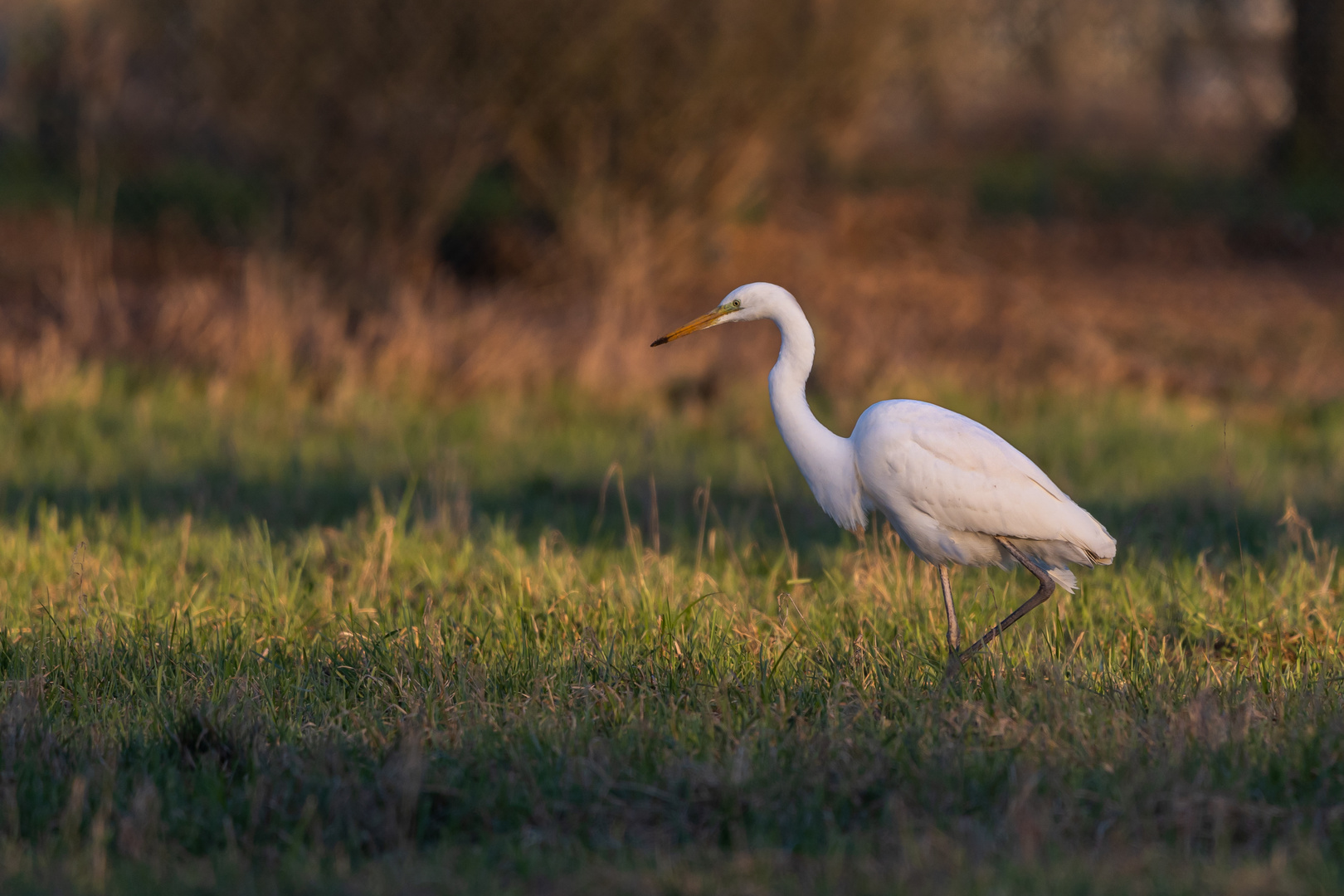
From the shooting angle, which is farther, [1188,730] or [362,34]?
[362,34]

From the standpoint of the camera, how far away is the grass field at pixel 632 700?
2.86 m

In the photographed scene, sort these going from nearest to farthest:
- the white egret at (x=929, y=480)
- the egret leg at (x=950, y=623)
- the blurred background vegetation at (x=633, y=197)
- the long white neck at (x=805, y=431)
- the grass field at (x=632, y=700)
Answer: the grass field at (x=632, y=700)
the egret leg at (x=950, y=623)
the white egret at (x=929, y=480)
the long white neck at (x=805, y=431)
the blurred background vegetation at (x=633, y=197)

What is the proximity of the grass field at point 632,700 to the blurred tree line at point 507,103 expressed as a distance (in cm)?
A: 442

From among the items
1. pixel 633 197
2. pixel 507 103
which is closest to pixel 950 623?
pixel 507 103

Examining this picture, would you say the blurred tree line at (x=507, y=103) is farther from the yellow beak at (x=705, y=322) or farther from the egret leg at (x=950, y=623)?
the egret leg at (x=950, y=623)

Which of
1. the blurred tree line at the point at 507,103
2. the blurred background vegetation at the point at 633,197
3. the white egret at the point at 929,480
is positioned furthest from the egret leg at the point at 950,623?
the blurred tree line at the point at 507,103

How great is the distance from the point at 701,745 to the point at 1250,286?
1032 centimetres

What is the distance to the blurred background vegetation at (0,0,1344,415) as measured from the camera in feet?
31.4

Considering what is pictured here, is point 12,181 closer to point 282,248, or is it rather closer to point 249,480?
point 282,248

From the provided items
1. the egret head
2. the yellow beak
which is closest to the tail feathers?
the egret head

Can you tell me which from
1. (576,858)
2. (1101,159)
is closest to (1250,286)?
(1101,159)

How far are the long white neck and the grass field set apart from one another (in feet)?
1.30

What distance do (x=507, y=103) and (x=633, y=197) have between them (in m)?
1.42

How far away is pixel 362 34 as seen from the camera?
33.7ft
